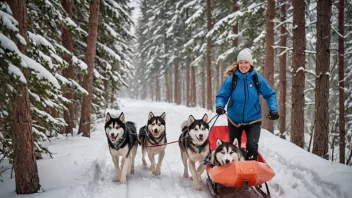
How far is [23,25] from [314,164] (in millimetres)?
6151

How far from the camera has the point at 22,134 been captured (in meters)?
4.18

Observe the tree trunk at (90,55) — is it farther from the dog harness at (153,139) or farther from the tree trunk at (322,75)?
the tree trunk at (322,75)

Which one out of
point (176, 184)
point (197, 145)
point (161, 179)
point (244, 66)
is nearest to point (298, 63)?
point (244, 66)

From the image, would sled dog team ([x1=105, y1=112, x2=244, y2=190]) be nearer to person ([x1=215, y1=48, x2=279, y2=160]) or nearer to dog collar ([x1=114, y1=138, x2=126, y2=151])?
Result: dog collar ([x1=114, y1=138, x2=126, y2=151])

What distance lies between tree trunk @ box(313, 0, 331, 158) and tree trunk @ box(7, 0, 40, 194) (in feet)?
23.3

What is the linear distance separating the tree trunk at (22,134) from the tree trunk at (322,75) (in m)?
7.10

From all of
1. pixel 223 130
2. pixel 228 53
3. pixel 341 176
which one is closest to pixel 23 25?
pixel 223 130

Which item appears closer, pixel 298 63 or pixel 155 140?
pixel 155 140

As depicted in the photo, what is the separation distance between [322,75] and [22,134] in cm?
731

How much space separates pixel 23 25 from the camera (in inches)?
163

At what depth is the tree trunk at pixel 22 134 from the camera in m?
4.09

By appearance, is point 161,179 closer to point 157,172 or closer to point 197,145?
point 157,172

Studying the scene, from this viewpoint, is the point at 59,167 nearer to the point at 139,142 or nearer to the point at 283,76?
the point at 139,142

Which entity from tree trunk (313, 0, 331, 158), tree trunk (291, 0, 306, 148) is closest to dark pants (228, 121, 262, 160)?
tree trunk (313, 0, 331, 158)
